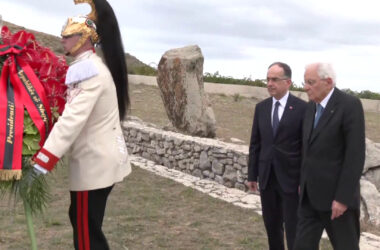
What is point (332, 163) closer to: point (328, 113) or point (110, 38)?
point (328, 113)

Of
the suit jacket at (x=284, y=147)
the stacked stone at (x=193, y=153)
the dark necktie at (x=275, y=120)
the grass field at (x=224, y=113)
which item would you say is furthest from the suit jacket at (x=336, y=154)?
the grass field at (x=224, y=113)

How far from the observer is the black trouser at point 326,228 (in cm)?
404

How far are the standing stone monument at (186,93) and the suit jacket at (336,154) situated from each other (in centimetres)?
854

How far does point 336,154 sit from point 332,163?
0.21 feet

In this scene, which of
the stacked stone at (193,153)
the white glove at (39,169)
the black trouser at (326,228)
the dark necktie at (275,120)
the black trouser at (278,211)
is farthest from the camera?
the stacked stone at (193,153)

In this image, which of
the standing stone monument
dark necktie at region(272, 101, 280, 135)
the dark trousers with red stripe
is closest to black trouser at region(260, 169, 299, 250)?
dark necktie at region(272, 101, 280, 135)

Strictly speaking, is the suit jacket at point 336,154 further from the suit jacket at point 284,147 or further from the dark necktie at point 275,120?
the dark necktie at point 275,120

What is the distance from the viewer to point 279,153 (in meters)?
4.93

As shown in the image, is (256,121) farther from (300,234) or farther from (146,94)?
(146,94)

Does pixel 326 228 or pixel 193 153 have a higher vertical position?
pixel 326 228

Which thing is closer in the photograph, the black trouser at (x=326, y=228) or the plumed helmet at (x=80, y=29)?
the plumed helmet at (x=80, y=29)

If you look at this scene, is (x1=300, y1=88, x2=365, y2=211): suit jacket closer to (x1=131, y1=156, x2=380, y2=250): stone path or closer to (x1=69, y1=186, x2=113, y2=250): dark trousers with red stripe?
(x1=69, y1=186, x2=113, y2=250): dark trousers with red stripe

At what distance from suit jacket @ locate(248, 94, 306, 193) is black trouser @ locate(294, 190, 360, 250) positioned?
55cm

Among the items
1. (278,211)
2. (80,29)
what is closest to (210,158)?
(278,211)
